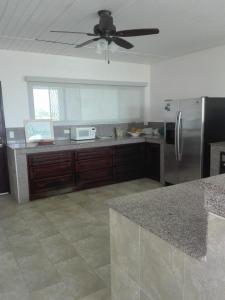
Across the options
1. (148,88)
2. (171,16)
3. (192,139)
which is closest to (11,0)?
(171,16)

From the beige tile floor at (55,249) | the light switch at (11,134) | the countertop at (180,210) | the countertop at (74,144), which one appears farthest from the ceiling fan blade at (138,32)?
Answer: the light switch at (11,134)

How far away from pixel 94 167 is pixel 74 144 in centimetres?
63

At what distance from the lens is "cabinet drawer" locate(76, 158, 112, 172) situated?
446cm

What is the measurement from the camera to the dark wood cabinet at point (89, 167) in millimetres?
4109

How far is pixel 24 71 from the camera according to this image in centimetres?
439

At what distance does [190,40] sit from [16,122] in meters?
3.32

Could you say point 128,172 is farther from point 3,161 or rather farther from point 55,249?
point 55,249

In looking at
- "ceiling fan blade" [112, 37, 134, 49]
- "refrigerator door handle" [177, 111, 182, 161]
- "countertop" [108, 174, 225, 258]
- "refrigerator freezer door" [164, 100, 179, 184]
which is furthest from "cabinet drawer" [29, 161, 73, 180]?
"countertop" [108, 174, 225, 258]

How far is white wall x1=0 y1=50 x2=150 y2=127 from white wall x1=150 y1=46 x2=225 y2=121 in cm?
143

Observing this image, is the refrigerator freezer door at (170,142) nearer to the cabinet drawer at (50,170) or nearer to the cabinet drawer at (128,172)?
the cabinet drawer at (128,172)

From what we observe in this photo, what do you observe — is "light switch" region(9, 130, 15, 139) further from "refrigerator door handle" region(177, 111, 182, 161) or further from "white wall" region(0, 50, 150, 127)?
"refrigerator door handle" region(177, 111, 182, 161)

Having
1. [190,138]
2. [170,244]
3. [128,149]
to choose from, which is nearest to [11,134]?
[128,149]

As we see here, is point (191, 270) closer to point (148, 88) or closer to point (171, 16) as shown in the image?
point (171, 16)

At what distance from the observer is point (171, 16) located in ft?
9.30
